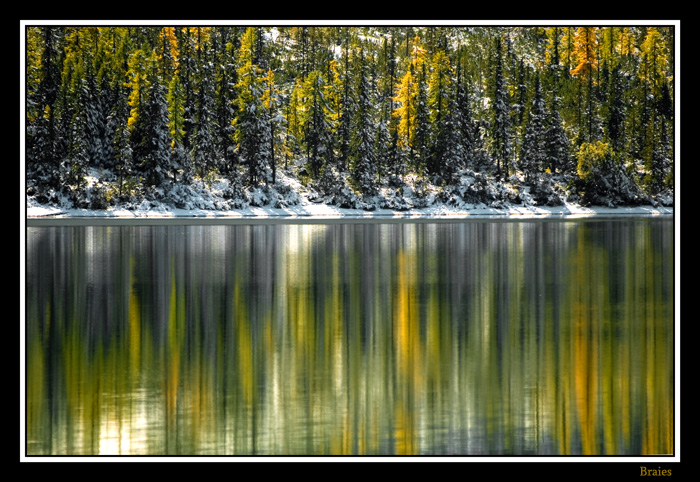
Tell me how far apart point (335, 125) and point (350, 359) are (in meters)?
85.0

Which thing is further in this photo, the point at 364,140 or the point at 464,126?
the point at 464,126

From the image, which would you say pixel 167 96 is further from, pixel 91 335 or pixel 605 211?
pixel 91 335

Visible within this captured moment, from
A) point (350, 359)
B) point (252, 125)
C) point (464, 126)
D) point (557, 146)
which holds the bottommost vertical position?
point (350, 359)

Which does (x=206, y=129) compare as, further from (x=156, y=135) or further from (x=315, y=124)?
(x=315, y=124)

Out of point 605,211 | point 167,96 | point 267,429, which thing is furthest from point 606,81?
point 267,429

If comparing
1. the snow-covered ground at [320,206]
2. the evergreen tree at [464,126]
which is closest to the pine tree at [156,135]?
the snow-covered ground at [320,206]

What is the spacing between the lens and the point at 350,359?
1678 cm

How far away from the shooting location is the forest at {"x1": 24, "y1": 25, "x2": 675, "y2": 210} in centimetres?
8762

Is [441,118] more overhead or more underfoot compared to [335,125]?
more overhead

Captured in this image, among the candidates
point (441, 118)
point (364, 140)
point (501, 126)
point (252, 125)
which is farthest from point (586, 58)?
point (252, 125)

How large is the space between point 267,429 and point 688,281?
31.0 ft

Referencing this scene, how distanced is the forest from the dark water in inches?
2246

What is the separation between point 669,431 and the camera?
13.0 m

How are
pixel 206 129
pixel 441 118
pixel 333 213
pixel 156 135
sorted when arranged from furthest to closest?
pixel 441 118, pixel 206 129, pixel 156 135, pixel 333 213
